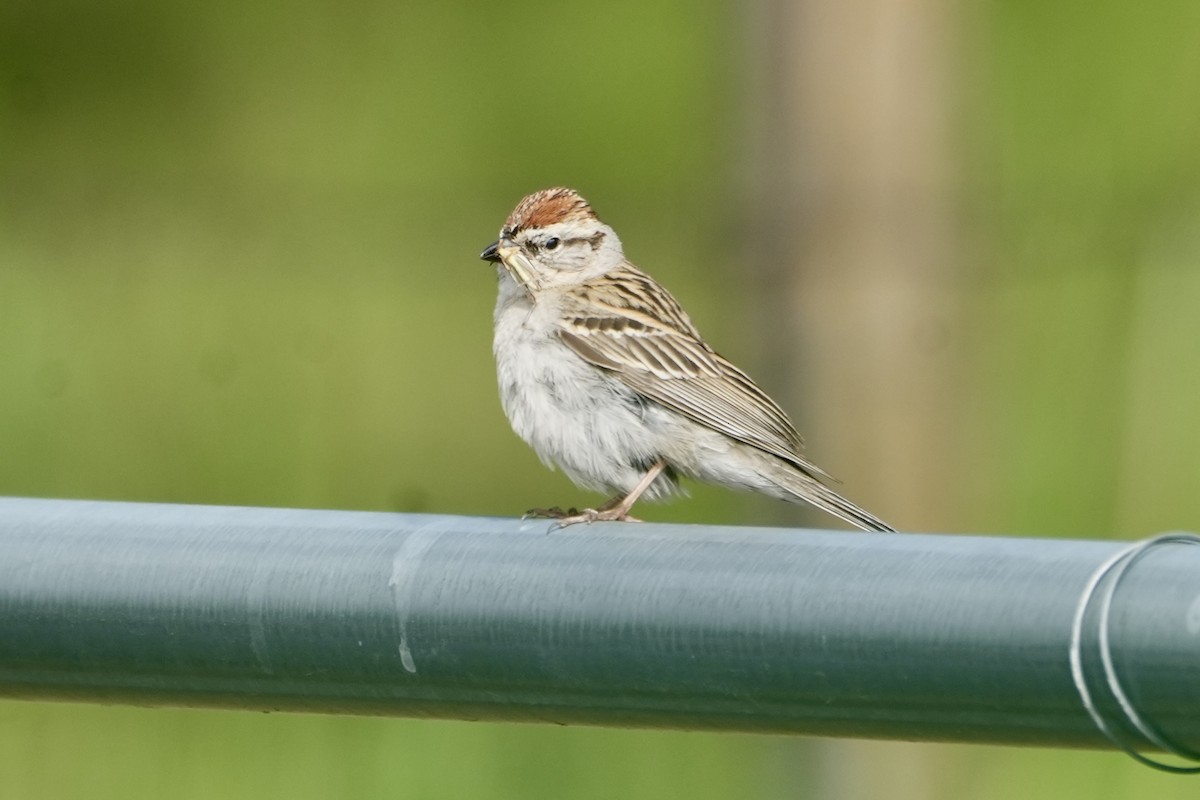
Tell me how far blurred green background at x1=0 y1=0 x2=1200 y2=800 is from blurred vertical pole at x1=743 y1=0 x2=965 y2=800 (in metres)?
0.01

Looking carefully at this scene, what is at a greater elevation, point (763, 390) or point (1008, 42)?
point (1008, 42)

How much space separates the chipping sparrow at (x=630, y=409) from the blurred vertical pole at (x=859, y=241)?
0.22 m

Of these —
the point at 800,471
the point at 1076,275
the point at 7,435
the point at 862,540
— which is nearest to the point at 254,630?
the point at 862,540

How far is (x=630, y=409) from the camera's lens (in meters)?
4.11

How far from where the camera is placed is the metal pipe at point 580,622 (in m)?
1.69

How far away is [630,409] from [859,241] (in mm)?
694

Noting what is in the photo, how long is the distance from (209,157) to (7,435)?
1.54 meters

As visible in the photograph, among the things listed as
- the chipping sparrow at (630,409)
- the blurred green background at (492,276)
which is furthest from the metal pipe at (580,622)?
the blurred green background at (492,276)

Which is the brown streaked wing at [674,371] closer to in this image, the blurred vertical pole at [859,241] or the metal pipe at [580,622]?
the blurred vertical pole at [859,241]

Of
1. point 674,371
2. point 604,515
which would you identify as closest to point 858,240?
point 674,371

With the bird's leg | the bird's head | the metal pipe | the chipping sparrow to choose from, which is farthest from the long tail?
the metal pipe

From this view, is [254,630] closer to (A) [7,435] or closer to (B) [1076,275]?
(B) [1076,275]

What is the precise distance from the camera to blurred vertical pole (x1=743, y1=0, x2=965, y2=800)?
4309mm

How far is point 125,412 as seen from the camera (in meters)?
6.90
